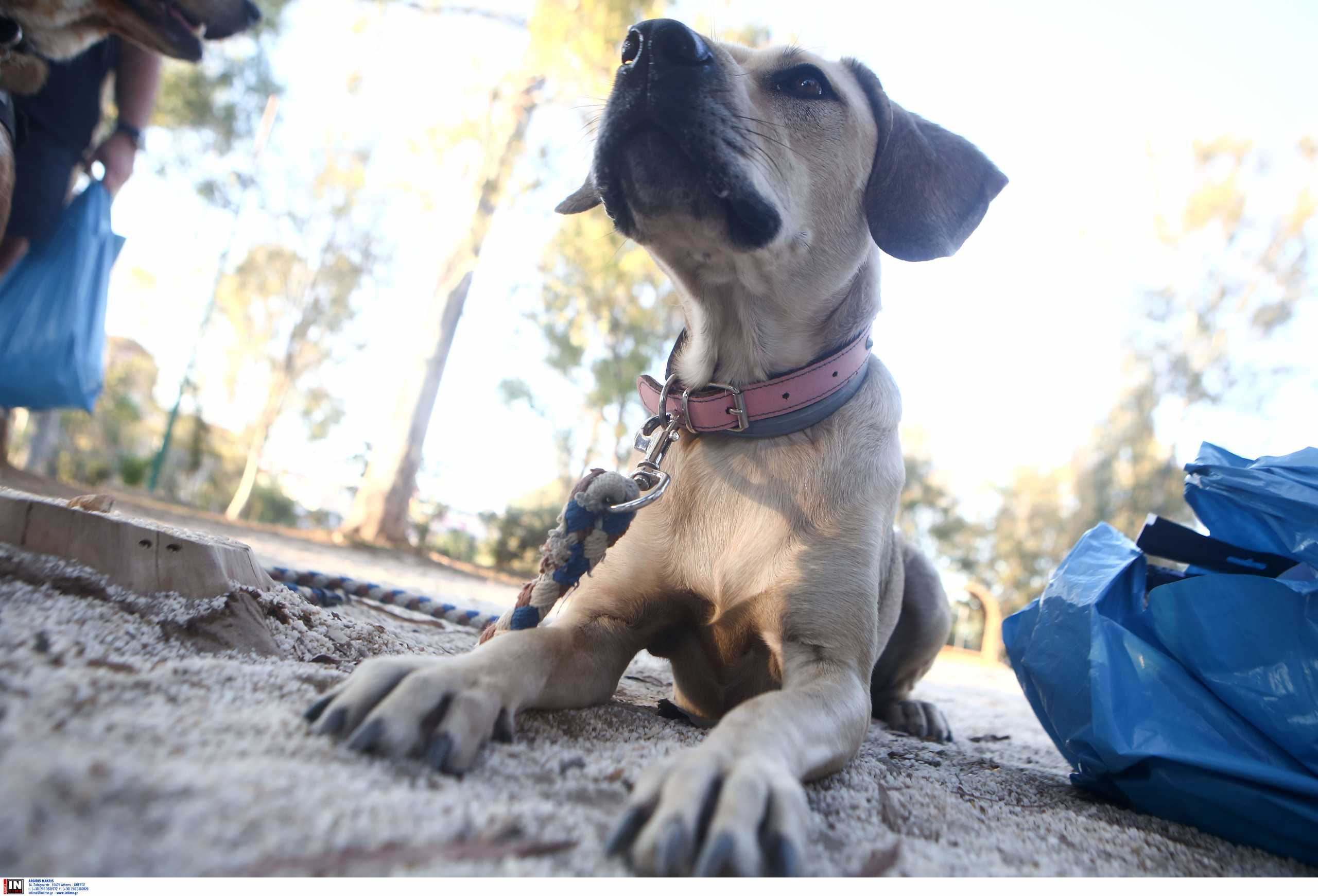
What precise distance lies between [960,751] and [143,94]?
4451 millimetres

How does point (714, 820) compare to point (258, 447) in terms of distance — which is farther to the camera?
point (258, 447)

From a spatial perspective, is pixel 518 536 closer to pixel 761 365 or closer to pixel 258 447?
pixel 258 447

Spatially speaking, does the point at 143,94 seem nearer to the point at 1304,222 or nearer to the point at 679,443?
the point at 679,443

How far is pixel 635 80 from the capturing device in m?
1.91

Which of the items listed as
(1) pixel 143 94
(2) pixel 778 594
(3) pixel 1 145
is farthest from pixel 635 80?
(1) pixel 143 94

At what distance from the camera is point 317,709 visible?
3.98ft

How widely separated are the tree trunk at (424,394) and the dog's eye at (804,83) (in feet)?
29.0

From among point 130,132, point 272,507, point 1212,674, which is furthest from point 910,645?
point 272,507

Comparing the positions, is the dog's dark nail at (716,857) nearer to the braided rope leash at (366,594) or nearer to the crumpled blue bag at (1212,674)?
the crumpled blue bag at (1212,674)

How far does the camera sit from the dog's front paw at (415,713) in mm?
1162

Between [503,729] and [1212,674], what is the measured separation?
1.73 m

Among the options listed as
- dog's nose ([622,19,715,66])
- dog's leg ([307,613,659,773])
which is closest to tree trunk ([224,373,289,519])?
dog's leg ([307,613,659,773])

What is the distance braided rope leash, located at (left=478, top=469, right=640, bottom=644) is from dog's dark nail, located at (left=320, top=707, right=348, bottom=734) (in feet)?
2.10

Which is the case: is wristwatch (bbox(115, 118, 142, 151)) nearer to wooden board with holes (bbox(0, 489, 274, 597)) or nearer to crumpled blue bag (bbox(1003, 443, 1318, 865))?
wooden board with holes (bbox(0, 489, 274, 597))
